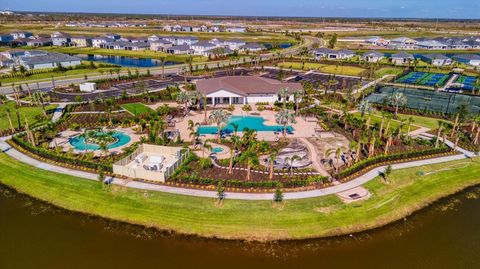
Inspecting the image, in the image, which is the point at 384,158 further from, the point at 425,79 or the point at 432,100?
the point at 425,79

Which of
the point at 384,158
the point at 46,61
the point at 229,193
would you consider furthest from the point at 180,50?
the point at 229,193

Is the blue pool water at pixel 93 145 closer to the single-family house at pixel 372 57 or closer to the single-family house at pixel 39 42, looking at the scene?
the single-family house at pixel 372 57

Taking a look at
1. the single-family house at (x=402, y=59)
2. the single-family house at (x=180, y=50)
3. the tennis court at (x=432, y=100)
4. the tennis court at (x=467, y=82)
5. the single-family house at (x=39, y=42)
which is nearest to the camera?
the tennis court at (x=432, y=100)

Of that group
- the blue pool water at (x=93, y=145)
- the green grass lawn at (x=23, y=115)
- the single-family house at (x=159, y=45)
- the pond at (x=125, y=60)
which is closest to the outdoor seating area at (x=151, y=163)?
the blue pool water at (x=93, y=145)

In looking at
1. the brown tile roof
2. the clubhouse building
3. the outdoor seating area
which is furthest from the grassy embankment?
the brown tile roof

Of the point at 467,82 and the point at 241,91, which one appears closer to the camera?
the point at 241,91

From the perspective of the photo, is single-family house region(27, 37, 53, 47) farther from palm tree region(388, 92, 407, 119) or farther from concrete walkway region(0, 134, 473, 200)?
palm tree region(388, 92, 407, 119)
